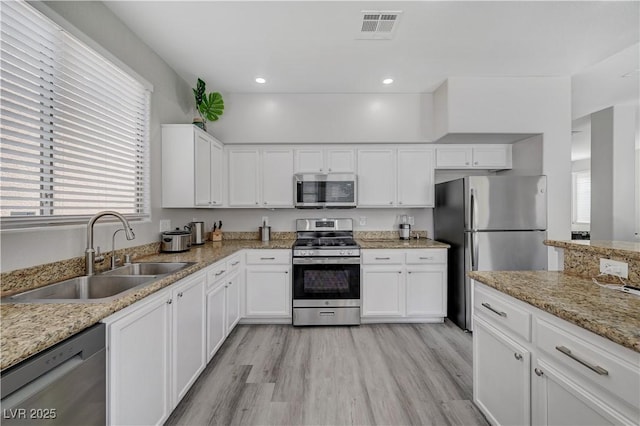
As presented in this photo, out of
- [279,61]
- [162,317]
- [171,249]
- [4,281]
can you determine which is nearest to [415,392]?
[162,317]

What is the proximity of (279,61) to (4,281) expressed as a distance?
8.35ft

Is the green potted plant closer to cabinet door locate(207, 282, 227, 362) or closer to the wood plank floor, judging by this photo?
cabinet door locate(207, 282, 227, 362)

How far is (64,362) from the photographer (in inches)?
37.8

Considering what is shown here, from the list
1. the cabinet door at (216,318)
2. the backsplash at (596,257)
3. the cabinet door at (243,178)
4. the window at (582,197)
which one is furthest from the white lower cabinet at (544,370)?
the window at (582,197)

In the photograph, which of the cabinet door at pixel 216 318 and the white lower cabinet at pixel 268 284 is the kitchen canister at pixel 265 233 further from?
the cabinet door at pixel 216 318

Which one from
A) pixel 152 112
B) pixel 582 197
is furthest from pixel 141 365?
pixel 582 197

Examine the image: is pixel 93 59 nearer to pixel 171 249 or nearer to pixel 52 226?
pixel 52 226

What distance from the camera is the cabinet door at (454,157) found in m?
3.54

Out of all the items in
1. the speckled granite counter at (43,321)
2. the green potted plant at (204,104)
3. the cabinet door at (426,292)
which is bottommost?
the cabinet door at (426,292)

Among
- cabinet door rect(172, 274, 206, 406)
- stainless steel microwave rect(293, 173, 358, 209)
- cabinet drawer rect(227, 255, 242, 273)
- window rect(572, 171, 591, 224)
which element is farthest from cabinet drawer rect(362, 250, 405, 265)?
window rect(572, 171, 591, 224)

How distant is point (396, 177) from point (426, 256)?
1.05m

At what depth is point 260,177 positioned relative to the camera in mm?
3551

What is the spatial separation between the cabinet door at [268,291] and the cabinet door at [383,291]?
874 mm

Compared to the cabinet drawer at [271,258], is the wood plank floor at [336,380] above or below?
below
